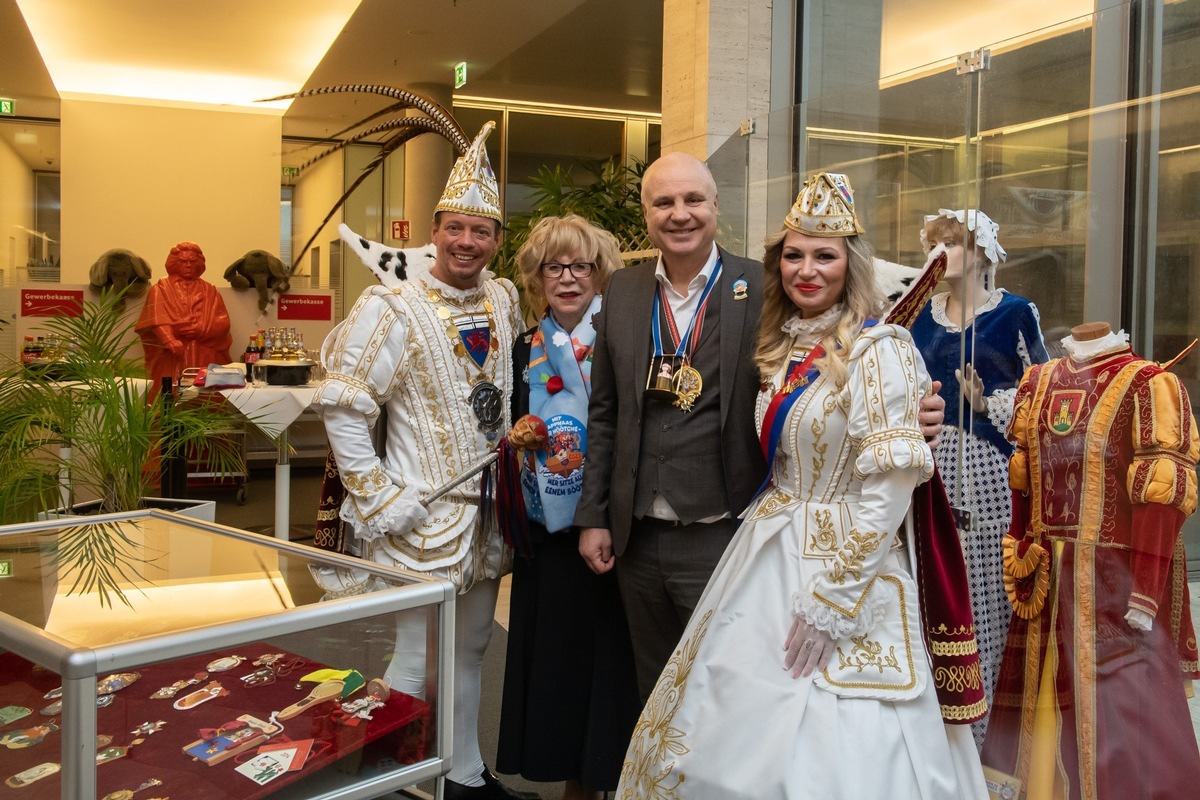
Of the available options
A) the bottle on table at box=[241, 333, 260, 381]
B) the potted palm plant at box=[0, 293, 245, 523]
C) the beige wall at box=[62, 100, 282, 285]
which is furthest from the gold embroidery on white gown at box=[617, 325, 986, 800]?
the beige wall at box=[62, 100, 282, 285]

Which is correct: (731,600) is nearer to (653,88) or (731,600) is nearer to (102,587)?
(102,587)

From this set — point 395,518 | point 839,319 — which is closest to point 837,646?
point 839,319

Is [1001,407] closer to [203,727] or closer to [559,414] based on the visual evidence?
[559,414]

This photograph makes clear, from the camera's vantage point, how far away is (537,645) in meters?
2.65

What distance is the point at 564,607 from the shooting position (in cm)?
265

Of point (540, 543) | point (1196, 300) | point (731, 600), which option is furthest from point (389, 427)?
point (1196, 300)

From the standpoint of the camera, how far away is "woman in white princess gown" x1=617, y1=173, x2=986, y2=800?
1743 mm

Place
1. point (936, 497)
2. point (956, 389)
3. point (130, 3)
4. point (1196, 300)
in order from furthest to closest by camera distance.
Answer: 1. point (130, 3)
2. point (956, 389)
3. point (1196, 300)
4. point (936, 497)

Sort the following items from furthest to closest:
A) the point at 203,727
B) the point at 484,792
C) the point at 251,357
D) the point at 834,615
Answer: the point at 251,357, the point at 484,792, the point at 834,615, the point at 203,727

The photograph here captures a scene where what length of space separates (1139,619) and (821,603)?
2.40ft

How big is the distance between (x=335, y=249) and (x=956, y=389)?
7770 millimetres

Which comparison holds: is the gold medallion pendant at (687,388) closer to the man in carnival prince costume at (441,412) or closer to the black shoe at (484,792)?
the man in carnival prince costume at (441,412)

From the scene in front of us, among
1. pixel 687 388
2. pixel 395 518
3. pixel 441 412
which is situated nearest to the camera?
pixel 687 388

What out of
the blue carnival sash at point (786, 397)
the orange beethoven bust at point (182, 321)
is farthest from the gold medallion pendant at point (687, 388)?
the orange beethoven bust at point (182, 321)
